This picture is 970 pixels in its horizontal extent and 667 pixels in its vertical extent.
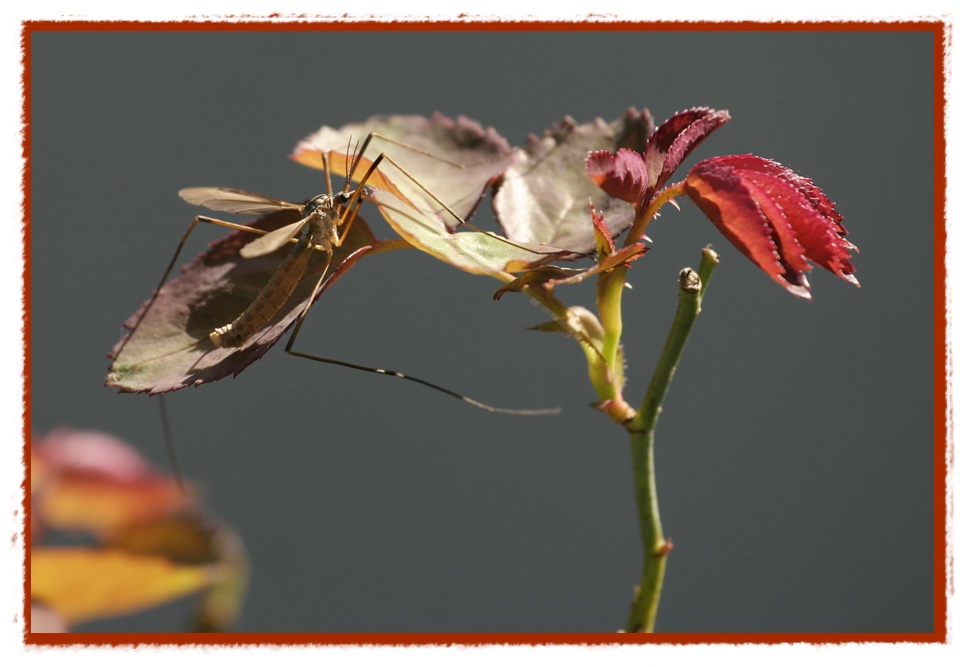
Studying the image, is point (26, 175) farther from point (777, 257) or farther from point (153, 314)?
point (777, 257)

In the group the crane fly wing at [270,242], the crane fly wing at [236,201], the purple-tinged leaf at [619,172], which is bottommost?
the purple-tinged leaf at [619,172]

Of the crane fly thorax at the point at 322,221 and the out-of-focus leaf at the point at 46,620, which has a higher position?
the crane fly thorax at the point at 322,221

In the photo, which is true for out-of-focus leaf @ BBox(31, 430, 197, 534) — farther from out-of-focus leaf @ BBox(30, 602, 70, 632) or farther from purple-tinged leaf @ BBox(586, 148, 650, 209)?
purple-tinged leaf @ BBox(586, 148, 650, 209)

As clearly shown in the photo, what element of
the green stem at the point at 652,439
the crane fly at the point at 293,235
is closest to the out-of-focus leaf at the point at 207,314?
the crane fly at the point at 293,235

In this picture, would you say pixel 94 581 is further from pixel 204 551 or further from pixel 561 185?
pixel 561 185

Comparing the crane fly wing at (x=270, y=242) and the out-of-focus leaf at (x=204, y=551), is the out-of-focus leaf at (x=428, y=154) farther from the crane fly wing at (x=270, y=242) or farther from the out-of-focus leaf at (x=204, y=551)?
the out-of-focus leaf at (x=204, y=551)

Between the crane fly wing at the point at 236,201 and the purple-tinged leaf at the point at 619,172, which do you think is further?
the crane fly wing at the point at 236,201

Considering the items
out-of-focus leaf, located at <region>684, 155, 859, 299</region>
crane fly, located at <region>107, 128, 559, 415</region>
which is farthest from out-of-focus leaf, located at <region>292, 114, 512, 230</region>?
out-of-focus leaf, located at <region>684, 155, 859, 299</region>
